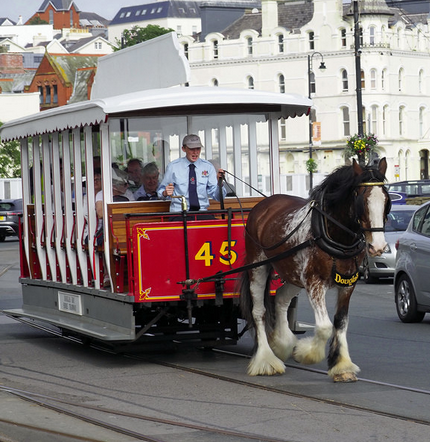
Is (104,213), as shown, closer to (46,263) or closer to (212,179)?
(212,179)

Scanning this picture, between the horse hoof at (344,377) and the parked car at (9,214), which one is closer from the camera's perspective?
the horse hoof at (344,377)

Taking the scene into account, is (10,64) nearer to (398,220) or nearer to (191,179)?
(398,220)

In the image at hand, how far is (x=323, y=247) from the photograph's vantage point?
997 centimetres

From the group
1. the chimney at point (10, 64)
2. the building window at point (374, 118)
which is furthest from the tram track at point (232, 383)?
the chimney at point (10, 64)

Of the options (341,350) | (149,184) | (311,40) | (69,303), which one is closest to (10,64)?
(311,40)

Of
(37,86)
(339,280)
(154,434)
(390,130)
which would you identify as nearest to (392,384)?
(339,280)

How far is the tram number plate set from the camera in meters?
12.6

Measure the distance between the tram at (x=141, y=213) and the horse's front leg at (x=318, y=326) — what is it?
1.38m

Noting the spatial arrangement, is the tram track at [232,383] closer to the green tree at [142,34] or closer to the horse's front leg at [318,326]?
the horse's front leg at [318,326]

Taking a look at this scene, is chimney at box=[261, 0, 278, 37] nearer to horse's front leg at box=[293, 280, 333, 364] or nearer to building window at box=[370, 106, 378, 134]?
building window at box=[370, 106, 378, 134]

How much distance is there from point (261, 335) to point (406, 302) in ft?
16.8

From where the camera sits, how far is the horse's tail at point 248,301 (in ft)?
36.4

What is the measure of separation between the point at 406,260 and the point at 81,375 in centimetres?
605

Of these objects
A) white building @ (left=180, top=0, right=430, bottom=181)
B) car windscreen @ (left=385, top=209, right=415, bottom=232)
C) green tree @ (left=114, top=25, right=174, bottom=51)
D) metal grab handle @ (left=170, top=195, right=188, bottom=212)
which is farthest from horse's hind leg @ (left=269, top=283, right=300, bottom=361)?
green tree @ (left=114, top=25, right=174, bottom=51)
